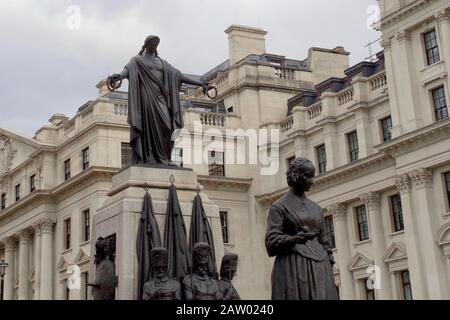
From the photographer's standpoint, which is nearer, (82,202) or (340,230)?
(340,230)

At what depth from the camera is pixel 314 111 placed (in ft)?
157

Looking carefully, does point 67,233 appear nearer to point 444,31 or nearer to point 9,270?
point 9,270

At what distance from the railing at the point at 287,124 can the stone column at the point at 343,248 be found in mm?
7163

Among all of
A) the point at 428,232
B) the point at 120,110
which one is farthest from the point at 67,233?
the point at 428,232

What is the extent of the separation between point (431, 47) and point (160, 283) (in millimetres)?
30112

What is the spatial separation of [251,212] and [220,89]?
911cm

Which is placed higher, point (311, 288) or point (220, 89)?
point (220, 89)

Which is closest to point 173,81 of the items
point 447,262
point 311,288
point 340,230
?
point 311,288

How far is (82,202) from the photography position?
49.1m

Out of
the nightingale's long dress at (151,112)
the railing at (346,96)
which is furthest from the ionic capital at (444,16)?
the nightingale's long dress at (151,112)
